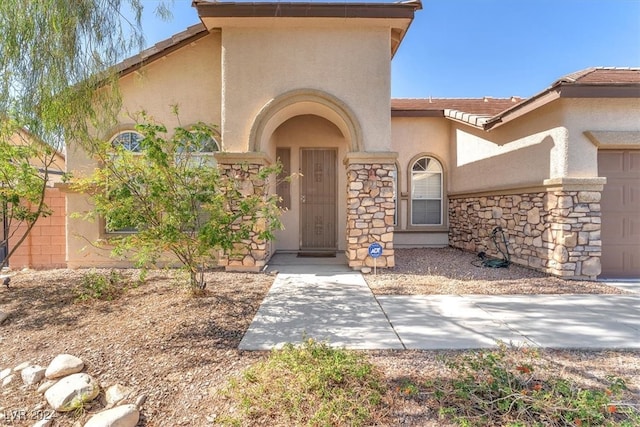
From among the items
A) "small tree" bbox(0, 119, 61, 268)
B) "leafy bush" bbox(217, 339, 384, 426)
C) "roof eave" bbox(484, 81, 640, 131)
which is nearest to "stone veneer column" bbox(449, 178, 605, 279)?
"roof eave" bbox(484, 81, 640, 131)

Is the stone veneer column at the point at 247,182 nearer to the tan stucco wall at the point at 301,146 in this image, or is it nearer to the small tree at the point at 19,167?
the tan stucco wall at the point at 301,146

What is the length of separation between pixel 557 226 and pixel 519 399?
5.21 meters

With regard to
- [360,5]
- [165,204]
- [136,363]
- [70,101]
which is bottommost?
[136,363]

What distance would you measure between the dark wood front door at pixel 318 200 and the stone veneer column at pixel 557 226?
459 centimetres

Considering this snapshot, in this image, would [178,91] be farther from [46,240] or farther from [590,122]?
[590,122]

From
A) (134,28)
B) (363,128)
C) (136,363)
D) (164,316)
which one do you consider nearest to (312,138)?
(363,128)

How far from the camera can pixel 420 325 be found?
4.25 metres

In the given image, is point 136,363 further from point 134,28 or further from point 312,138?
point 312,138

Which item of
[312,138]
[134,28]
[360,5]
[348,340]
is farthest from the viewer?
[312,138]

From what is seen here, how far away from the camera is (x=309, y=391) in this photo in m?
2.67

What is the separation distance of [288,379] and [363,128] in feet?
18.4

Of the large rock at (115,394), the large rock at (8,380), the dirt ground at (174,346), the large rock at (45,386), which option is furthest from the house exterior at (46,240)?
the large rock at (115,394)

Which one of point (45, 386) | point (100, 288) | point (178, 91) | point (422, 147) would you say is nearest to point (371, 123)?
point (422, 147)

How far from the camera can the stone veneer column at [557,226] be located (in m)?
6.20
